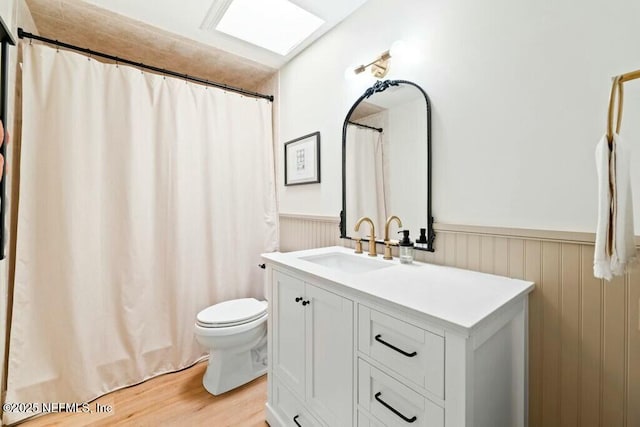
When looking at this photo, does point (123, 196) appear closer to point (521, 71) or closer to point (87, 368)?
point (87, 368)

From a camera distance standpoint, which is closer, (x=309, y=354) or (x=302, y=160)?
(x=309, y=354)

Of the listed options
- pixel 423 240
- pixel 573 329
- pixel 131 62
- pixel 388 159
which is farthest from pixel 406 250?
pixel 131 62

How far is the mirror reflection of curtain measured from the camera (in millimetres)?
1608

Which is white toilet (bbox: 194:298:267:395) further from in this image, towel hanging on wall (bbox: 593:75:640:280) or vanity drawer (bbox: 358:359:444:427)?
towel hanging on wall (bbox: 593:75:640:280)

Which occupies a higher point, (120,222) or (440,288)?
(120,222)

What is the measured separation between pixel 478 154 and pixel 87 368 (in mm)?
2502

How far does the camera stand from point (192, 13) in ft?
5.73

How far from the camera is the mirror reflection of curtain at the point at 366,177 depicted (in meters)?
1.61

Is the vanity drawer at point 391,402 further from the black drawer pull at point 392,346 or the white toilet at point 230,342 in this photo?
the white toilet at point 230,342

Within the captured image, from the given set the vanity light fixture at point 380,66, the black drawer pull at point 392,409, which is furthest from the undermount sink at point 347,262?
the vanity light fixture at point 380,66

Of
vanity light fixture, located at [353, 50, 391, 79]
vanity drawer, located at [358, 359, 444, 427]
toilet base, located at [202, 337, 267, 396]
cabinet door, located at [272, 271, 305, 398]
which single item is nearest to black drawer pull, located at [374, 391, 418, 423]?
vanity drawer, located at [358, 359, 444, 427]

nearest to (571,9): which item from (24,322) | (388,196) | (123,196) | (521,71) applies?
(521,71)

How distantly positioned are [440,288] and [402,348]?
267 mm

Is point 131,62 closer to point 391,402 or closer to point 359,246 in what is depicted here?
point 359,246
